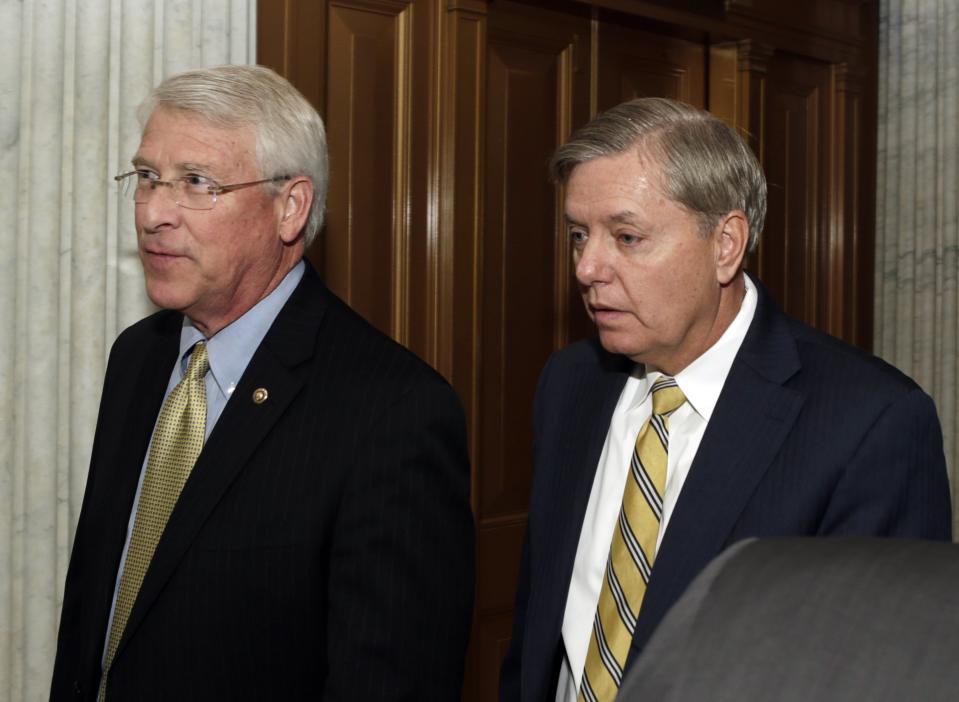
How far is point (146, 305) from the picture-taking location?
2768mm

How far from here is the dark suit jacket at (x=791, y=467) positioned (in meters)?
1.61

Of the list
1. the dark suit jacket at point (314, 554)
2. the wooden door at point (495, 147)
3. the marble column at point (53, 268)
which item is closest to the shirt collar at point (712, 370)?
the dark suit jacket at point (314, 554)

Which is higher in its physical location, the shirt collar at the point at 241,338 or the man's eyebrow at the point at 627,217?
the man's eyebrow at the point at 627,217

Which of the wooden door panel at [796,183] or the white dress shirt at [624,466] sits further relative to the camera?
the wooden door panel at [796,183]

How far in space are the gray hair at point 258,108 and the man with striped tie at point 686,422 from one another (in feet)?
1.49

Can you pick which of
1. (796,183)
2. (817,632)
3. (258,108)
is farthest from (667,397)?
(796,183)

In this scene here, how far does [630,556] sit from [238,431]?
0.66 m

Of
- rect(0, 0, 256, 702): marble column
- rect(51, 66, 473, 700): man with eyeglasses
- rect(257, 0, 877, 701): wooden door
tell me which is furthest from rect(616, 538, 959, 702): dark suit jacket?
rect(257, 0, 877, 701): wooden door

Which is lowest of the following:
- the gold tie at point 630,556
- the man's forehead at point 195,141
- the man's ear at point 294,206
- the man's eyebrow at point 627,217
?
the gold tie at point 630,556

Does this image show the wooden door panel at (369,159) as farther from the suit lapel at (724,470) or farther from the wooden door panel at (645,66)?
the suit lapel at (724,470)

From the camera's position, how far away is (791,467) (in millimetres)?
1660

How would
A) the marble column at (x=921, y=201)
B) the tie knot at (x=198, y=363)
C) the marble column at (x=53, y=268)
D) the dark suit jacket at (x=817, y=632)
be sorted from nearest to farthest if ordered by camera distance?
the dark suit jacket at (x=817, y=632), the tie knot at (x=198, y=363), the marble column at (x=53, y=268), the marble column at (x=921, y=201)

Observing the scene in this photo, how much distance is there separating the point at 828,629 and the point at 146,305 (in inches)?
102

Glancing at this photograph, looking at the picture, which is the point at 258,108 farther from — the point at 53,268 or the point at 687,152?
the point at 53,268
